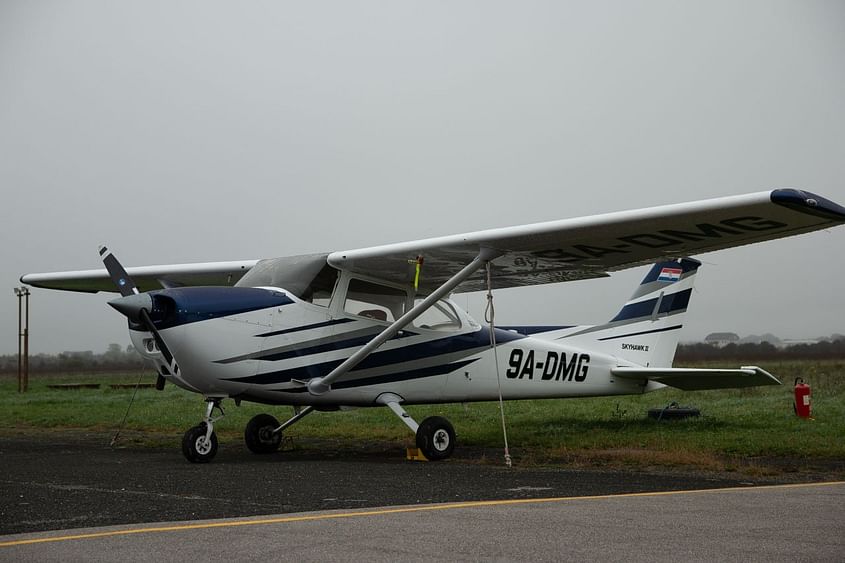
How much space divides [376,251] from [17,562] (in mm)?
6877

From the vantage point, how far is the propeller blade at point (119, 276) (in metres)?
10.7

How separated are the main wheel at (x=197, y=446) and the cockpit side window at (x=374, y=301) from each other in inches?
93.0

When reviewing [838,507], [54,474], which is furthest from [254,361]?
[838,507]

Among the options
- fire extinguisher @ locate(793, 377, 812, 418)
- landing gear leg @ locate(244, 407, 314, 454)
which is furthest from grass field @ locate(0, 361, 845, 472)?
landing gear leg @ locate(244, 407, 314, 454)

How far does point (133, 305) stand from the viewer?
9.53 m

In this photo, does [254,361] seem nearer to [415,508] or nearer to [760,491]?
[415,508]

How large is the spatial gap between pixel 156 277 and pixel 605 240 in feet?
24.4

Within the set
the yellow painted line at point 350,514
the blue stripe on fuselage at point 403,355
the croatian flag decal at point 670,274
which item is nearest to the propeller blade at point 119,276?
the blue stripe on fuselage at point 403,355

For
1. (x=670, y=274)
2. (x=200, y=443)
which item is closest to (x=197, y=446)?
(x=200, y=443)

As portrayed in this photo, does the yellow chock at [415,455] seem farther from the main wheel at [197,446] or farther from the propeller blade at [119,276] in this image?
the propeller blade at [119,276]

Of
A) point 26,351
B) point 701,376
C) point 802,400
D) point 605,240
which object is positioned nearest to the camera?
point 605,240

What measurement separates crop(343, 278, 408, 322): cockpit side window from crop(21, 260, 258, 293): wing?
2479 mm

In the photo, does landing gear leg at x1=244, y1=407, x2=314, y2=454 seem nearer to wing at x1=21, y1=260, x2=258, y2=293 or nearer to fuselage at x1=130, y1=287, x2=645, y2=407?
fuselage at x1=130, y1=287, x2=645, y2=407

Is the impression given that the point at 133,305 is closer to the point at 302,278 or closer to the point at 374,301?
the point at 302,278
